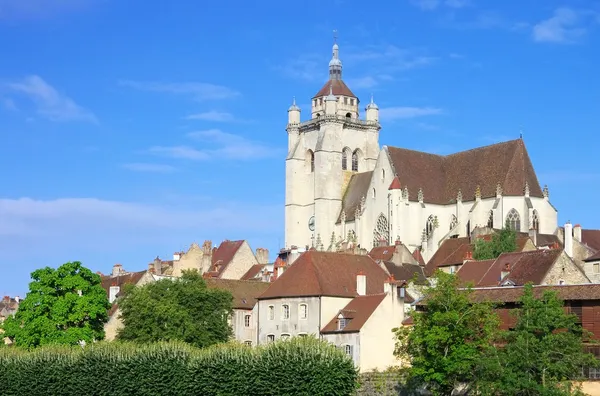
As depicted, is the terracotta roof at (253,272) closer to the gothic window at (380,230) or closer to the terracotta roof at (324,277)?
the gothic window at (380,230)

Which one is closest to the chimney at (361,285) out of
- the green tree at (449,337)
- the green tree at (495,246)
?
the green tree at (449,337)

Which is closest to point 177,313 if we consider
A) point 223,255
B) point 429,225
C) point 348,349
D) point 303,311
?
point 303,311

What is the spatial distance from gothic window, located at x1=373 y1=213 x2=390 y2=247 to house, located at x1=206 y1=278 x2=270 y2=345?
39629mm

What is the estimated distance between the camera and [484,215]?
12506 cm

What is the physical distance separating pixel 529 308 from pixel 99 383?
27572mm

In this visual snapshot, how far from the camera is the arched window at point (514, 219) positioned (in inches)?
4764

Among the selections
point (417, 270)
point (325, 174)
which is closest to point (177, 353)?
point (417, 270)

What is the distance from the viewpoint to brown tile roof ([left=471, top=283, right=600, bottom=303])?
61.6 meters

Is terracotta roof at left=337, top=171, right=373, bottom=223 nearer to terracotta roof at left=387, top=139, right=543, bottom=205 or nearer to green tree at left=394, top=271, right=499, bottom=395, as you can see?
terracotta roof at left=387, top=139, right=543, bottom=205

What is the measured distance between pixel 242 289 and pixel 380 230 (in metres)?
43.8

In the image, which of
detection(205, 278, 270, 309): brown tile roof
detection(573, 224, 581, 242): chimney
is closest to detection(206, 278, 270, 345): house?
detection(205, 278, 270, 309): brown tile roof

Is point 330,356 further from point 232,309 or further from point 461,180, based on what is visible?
point 461,180

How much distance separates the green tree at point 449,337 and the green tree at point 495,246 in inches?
1402

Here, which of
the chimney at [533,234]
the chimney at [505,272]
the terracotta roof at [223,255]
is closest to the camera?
the chimney at [505,272]
